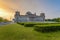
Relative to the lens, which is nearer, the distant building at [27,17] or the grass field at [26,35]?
the grass field at [26,35]

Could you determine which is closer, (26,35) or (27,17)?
(26,35)

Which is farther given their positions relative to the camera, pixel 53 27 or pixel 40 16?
pixel 40 16

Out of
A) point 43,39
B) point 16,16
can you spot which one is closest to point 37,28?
point 43,39

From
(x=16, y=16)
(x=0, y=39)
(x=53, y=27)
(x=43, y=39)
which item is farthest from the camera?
(x=16, y=16)

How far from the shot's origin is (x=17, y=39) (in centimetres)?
1223

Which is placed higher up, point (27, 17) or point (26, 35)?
point (27, 17)

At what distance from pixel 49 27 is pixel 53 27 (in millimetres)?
720

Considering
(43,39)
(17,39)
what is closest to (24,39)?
(17,39)

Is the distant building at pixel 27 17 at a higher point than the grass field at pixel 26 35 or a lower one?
higher

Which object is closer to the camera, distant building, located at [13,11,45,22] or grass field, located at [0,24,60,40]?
grass field, located at [0,24,60,40]

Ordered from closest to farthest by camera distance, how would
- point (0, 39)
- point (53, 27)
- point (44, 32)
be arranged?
point (0, 39), point (44, 32), point (53, 27)

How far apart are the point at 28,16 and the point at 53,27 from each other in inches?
2409

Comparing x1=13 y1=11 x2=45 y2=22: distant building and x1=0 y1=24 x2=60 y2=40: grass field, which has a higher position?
x1=13 y1=11 x2=45 y2=22: distant building

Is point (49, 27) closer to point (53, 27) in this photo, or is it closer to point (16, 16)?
point (53, 27)
